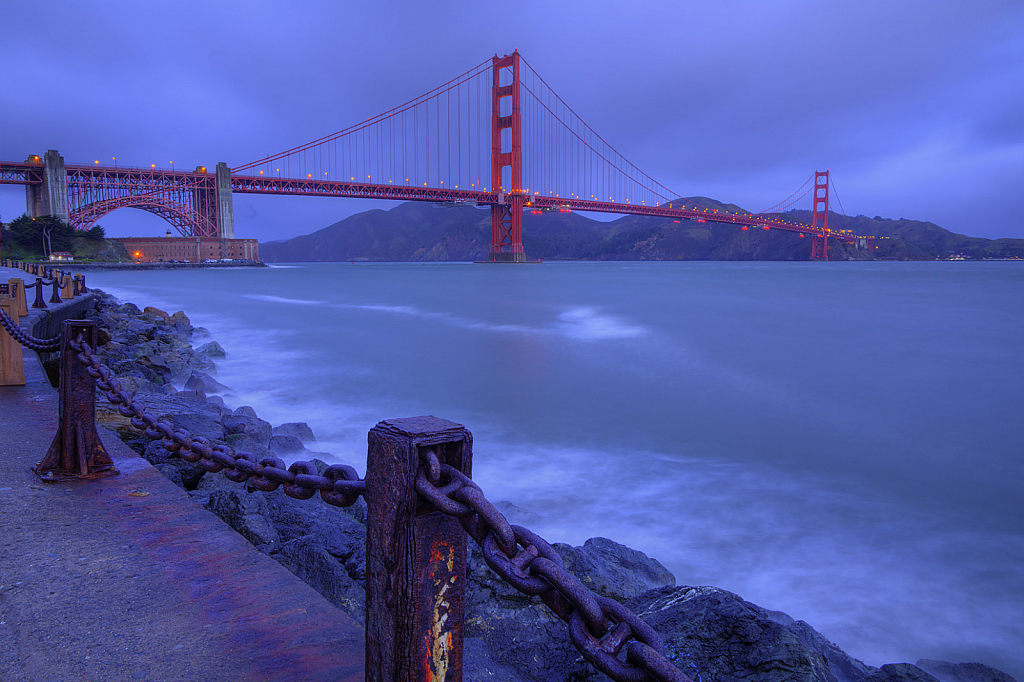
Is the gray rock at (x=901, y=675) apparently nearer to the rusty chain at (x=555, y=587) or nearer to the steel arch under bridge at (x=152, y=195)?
the rusty chain at (x=555, y=587)

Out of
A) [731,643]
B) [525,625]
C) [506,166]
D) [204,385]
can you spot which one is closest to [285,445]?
[204,385]

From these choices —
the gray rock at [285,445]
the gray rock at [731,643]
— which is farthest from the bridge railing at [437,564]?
the gray rock at [285,445]

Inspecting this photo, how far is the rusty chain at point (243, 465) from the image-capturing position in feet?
3.80

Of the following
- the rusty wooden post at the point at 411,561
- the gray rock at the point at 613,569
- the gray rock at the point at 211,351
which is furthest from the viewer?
the gray rock at the point at 211,351

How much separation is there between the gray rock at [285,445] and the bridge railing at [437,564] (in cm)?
408

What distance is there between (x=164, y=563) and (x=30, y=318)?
6.58 metres

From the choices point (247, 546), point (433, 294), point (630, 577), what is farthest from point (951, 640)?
point (433, 294)

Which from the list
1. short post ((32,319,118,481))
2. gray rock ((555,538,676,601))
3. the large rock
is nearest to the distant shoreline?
short post ((32,319,118,481))

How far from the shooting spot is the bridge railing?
2.73ft

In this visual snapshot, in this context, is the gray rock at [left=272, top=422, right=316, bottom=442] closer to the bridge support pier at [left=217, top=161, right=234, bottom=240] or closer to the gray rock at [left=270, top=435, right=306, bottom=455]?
the gray rock at [left=270, top=435, right=306, bottom=455]

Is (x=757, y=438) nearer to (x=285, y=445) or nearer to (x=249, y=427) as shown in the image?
(x=285, y=445)

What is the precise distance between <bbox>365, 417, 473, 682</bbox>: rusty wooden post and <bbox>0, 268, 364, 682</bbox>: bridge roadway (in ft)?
1.45

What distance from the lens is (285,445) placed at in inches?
201

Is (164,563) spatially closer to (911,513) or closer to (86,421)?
(86,421)
